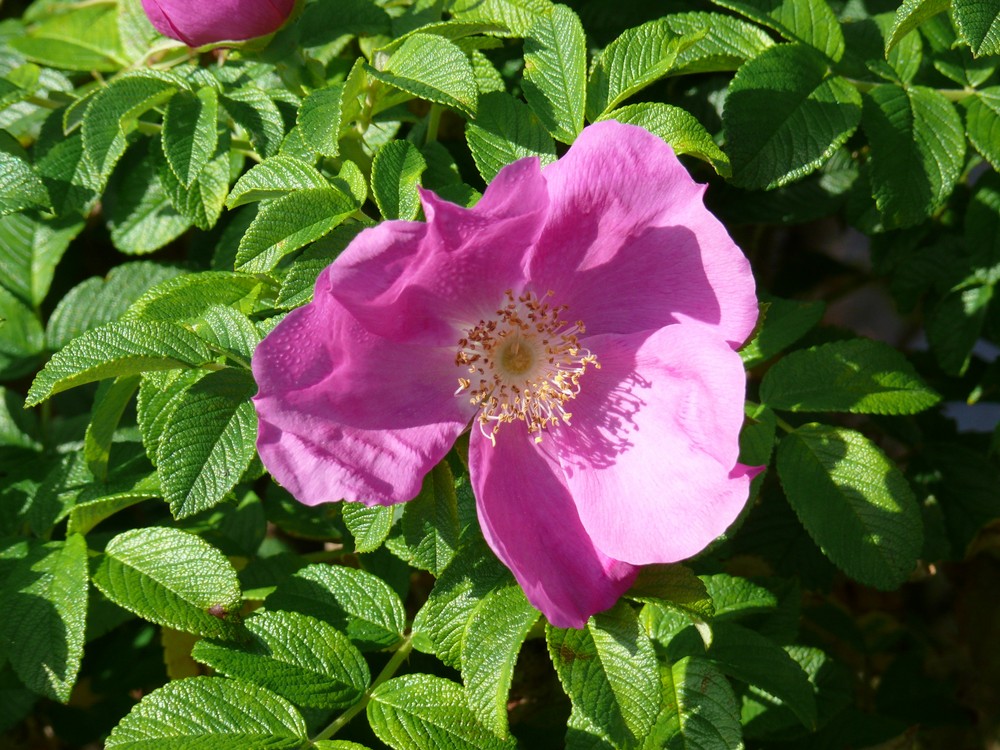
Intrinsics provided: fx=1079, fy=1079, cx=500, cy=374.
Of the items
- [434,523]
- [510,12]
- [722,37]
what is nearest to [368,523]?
[434,523]

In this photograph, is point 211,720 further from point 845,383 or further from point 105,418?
point 845,383

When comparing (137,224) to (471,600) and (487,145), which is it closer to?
(487,145)

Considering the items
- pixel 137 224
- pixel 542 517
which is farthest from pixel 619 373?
pixel 137 224

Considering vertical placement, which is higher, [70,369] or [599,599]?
[70,369]

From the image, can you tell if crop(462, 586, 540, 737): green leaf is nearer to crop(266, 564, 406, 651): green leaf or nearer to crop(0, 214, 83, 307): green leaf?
crop(266, 564, 406, 651): green leaf

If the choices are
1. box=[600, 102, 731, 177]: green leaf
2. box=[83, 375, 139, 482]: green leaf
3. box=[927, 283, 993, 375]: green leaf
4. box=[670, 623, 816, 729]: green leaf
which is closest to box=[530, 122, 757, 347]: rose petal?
box=[600, 102, 731, 177]: green leaf
